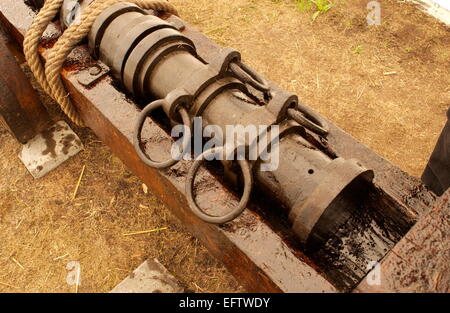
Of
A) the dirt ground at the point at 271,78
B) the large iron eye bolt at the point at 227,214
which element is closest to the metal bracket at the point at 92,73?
the large iron eye bolt at the point at 227,214

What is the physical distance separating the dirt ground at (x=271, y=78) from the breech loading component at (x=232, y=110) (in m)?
1.01

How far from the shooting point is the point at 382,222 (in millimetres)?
1684

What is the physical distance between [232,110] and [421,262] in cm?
85

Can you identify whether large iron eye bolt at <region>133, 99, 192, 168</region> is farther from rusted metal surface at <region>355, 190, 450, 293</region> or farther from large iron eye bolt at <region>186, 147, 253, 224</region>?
rusted metal surface at <region>355, 190, 450, 293</region>

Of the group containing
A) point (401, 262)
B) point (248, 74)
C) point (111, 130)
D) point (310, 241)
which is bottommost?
point (111, 130)

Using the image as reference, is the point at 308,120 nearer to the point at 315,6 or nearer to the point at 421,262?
the point at 421,262

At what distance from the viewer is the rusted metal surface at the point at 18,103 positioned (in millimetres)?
2467

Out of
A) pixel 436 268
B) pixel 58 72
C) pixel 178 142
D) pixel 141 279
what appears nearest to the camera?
pixel 436 268

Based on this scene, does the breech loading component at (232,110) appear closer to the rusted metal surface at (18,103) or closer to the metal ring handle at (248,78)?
the metal ring handle at (248,78)

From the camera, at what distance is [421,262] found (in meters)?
1.29

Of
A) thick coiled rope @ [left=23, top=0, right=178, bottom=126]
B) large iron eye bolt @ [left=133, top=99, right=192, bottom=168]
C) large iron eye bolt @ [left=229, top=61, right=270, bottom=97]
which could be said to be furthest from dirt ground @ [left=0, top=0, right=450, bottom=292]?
large iron eye bolt @ [left=229, top=61, right=270, bottom=97]
